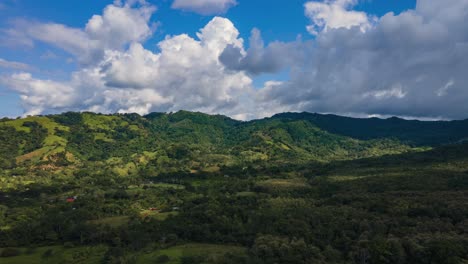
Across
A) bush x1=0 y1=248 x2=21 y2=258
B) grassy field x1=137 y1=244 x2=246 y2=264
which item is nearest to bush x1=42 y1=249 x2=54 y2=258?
bush x1=0 y1=248 x2=21 y2=258

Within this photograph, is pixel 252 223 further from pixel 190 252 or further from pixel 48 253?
pixel 48 253

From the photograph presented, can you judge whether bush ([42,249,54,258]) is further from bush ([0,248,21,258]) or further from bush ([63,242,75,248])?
bush ([0,248,21,258])

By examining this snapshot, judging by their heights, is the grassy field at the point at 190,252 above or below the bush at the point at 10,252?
below

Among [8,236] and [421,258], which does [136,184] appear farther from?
[421,258]

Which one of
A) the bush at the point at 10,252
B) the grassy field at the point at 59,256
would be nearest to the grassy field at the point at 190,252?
the grassy field at the point at 59,256

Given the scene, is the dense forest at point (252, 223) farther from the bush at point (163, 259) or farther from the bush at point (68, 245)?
the bush at point (163, 259)

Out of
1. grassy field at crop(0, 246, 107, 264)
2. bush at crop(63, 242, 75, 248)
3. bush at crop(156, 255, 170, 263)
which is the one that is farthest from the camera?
bush at crop(63, 242, 75, 248)

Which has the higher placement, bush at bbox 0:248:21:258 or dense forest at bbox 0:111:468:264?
dense forest at bbox 0:111:468:264

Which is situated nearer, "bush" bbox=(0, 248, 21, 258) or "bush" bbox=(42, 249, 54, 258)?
Result: "bush" bbox=(42, 249, 54, 258)

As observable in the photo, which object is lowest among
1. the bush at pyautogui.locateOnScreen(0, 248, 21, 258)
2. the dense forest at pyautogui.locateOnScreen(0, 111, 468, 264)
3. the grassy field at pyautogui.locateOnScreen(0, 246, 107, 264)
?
the grassy field at pyautogui.locateOnScreen(0, 246, 107, 264)
